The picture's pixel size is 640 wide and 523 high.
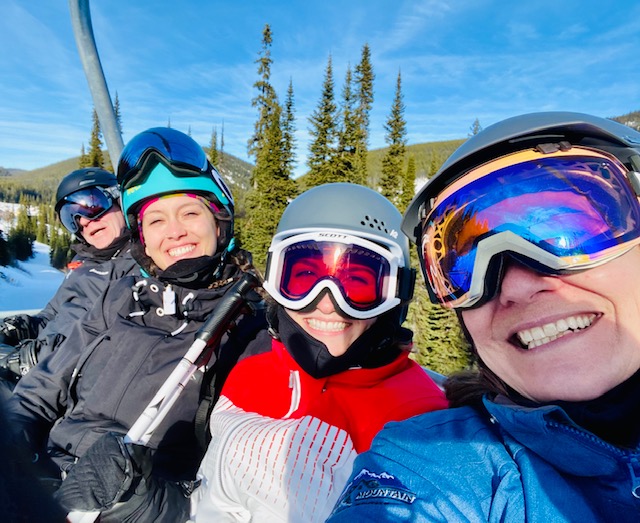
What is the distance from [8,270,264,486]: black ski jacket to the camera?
7.60 ft

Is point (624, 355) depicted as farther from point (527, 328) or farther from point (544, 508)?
point (544, 508)

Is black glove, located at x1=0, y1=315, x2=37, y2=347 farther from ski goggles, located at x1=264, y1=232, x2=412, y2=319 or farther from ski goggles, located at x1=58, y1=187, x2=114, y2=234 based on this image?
ski goggles, located at x1=264, y1=232, x2=412, y2=319

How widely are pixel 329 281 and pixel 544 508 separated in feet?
4.81

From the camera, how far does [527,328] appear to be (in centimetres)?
122

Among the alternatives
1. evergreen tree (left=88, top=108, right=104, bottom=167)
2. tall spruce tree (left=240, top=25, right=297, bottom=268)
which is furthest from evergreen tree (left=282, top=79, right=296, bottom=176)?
evergreen tree (left=88, top=108, right=104, bottom=167)

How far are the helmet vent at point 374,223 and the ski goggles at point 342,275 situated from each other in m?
0.12

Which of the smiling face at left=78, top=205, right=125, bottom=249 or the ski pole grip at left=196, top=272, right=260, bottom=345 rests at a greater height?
the smiling face at left=78, top=205, right=125, bottom=249

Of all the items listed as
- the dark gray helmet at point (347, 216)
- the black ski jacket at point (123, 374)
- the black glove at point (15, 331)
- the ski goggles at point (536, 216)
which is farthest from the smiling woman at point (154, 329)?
the black glove at point (15, 331)

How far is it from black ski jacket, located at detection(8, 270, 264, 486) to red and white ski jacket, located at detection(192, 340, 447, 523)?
1.29ft

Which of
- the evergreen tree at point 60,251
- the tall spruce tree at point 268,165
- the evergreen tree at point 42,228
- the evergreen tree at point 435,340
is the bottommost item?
the evergreen tree at point 435,340

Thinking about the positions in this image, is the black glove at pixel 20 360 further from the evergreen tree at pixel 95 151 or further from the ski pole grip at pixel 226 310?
the evergreen tree at pixel 95 151

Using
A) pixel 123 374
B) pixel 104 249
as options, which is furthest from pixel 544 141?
pixel 104 249

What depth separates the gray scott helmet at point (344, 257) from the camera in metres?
2.24

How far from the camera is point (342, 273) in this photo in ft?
7.59
